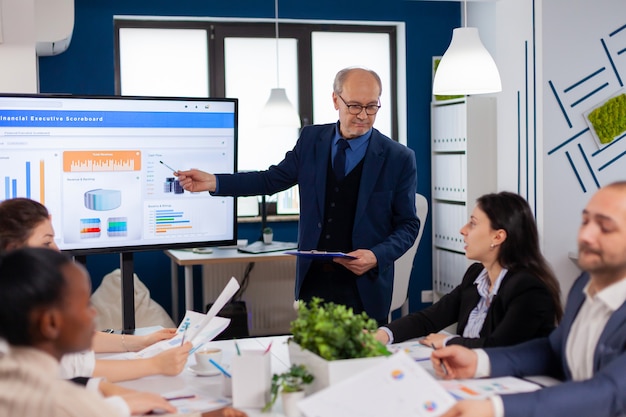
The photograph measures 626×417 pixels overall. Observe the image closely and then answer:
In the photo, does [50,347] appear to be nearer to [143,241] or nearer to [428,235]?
[143,241]

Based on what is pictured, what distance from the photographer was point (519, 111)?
4.94 metres

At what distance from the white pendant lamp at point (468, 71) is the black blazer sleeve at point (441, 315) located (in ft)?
4.69

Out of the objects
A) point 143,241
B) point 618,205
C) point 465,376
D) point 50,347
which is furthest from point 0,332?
point 143,241

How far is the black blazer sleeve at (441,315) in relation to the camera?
259 centimetres

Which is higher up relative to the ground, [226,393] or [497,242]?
[497,242]

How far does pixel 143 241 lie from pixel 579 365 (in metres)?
1.85

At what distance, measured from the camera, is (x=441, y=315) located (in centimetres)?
267

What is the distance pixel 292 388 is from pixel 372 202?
4.27 feet

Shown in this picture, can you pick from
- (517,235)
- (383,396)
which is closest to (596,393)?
(383,396)

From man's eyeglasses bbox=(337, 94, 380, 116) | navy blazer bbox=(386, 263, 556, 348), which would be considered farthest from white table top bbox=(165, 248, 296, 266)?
navy blazer bbox=(386, 263, 556, 348)

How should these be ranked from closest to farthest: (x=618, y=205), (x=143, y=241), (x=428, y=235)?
(x=618, y=205), (x=143, y=241), (x=428, y=235)

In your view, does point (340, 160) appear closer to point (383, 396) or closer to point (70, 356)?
point (70, 356)

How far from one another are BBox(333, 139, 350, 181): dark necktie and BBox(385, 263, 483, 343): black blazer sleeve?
0.66m

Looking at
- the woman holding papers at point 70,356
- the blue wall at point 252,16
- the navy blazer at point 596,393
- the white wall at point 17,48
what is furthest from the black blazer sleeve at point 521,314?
the blue wall at point 252,16
